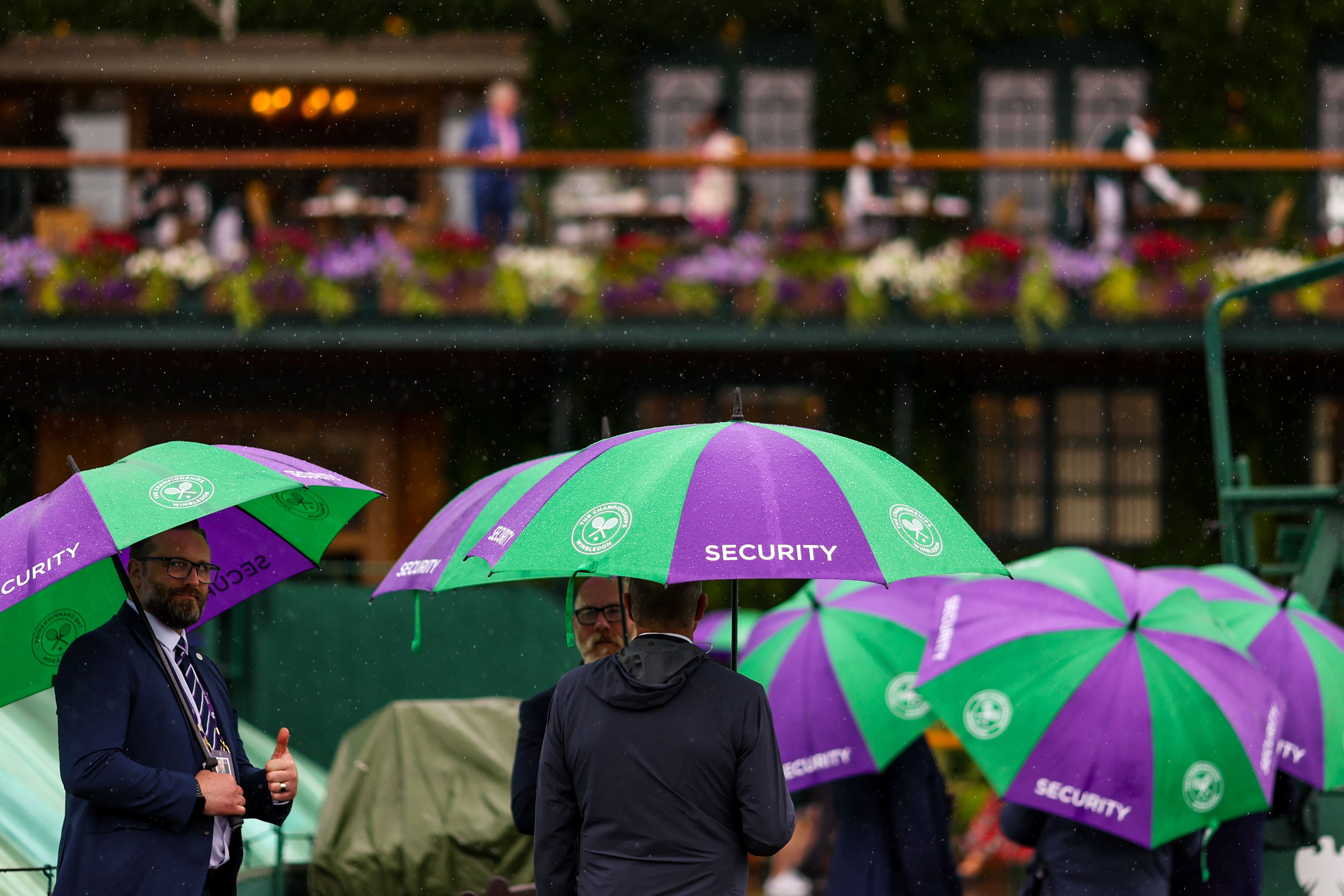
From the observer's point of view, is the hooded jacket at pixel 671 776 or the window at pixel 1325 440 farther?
the window at pixel 1325 440

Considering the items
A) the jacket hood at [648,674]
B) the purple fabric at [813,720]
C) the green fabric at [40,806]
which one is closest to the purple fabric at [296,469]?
the jacket hood at [648,674]

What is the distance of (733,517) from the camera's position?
148 inches

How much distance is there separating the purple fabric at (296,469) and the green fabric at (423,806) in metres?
3.25

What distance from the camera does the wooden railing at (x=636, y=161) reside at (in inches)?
578

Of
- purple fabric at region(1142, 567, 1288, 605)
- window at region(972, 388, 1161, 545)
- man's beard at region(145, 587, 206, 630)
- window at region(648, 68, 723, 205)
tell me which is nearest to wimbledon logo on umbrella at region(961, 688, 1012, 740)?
purple fabric at region(1142, 567, 1288, 605)

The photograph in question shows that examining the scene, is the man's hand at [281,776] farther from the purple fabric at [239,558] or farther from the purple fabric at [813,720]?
the purple fabric at [813,720]

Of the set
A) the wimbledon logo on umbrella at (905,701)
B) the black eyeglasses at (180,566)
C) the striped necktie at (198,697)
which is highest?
the black eyeglasses at (180,566)

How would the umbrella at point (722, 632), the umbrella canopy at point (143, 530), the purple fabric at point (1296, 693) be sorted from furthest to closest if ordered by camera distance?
the umbrella at point (722, 632) < the purple fabric at point (1296, 693) < the umbrella canopy at point (143, 530)

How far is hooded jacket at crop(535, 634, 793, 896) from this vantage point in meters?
3.70

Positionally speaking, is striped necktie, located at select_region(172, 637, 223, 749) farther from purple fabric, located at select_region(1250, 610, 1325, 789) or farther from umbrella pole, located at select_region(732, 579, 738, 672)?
purple fabric, located at select_region(1250, 610, 1325, 789)

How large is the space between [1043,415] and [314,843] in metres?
11.5

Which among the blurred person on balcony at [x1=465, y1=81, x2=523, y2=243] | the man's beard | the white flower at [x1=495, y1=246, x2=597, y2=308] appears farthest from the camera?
the blurred person on balcony at [x1=465, y1=81, x2=523, y2=243]

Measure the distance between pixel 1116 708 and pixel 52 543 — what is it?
9.69 ft

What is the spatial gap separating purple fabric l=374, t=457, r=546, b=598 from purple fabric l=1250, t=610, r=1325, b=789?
255cm
